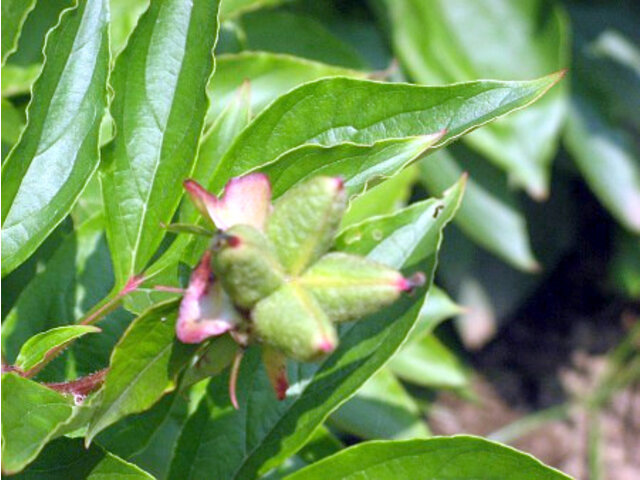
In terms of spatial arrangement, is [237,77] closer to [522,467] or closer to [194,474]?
[194,474]

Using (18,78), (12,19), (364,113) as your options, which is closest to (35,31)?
(18,78)

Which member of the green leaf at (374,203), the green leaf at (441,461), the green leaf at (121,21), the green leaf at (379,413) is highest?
the green leaf at (121,21)

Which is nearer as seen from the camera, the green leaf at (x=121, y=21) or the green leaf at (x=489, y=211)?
the green leaf at (x=121, y=21)

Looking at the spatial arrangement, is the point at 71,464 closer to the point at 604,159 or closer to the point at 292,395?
the point at 292,395

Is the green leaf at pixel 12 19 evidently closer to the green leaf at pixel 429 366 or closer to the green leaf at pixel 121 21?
the green leaf at pixel 121 21

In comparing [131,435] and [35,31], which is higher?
[35,31]

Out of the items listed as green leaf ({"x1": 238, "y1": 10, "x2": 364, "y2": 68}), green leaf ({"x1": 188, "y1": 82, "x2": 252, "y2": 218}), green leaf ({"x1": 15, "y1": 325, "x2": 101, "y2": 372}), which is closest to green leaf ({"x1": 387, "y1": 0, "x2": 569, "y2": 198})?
green leaf ({"x1": 238, "y1": 10, "x2": 364, "y2": 68})

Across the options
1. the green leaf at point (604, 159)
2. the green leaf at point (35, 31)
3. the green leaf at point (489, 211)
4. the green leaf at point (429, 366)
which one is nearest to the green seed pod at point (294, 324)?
the green leaf at point (35, 31)
